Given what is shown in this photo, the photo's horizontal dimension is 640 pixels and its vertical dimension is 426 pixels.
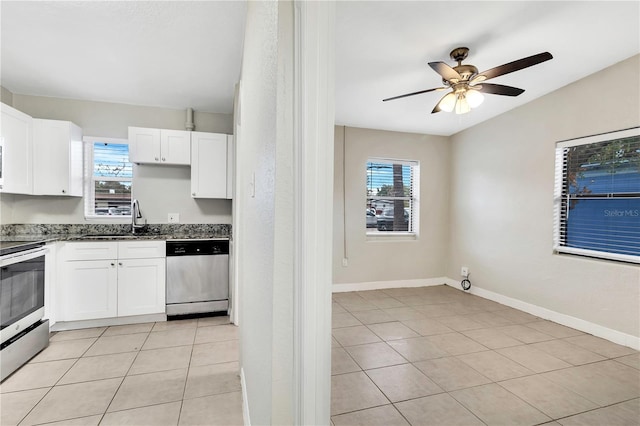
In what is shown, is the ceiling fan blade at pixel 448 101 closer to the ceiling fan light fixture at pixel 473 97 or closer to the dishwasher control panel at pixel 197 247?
the ceiling fan light fixture at pixel 473 97

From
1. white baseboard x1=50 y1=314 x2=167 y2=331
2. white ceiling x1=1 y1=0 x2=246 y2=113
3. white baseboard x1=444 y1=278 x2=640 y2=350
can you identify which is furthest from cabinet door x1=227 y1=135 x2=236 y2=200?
white baseboard x1=444 y1=278 x2=640 y2=350

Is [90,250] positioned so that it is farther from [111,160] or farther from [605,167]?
[605,167]

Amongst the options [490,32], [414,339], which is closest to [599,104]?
[490,32]

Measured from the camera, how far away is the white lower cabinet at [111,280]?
3.10m

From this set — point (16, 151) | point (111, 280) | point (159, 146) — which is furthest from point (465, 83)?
point (16, 151)

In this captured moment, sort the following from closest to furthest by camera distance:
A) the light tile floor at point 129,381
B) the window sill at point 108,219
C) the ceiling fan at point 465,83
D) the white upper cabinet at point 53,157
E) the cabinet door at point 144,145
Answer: the light tile floor at point 129,381, the ceiling fan at point 465,83, the white upper cabinet at point 53,157, the cabinet door at point 144,145, the window sill at point 108,219

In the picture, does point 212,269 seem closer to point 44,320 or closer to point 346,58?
point 44,320

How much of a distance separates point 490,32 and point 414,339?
281cm

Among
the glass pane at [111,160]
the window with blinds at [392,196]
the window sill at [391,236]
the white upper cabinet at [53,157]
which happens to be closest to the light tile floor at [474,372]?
the window sill at [391,236]

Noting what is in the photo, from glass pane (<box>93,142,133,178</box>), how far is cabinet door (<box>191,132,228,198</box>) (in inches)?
34.7

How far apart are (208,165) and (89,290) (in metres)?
1.81

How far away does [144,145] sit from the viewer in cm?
356

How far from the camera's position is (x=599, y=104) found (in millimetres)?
3141

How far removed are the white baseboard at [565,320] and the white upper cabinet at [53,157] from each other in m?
5.45
